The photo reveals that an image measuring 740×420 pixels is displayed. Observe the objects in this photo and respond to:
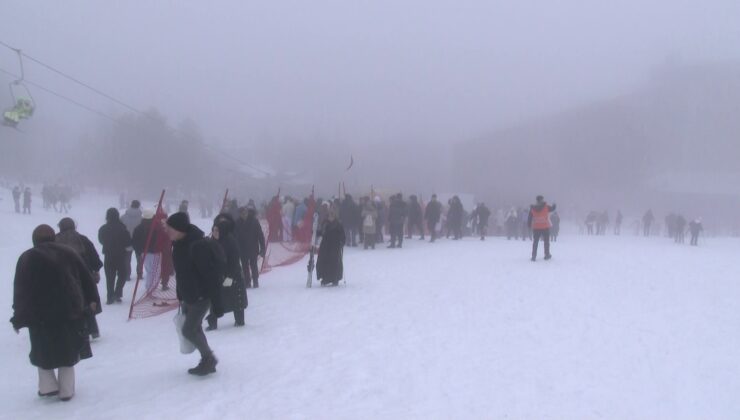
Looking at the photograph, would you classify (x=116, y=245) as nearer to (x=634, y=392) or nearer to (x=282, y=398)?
(x=282, y=398)

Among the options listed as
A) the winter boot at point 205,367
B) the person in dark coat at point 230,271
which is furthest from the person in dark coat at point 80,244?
the winter boot at point 205,367

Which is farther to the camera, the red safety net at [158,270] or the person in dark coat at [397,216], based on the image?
the person in dark coat at [397,216]

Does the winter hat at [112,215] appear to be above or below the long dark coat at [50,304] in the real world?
above

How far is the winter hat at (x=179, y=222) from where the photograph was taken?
675 cm

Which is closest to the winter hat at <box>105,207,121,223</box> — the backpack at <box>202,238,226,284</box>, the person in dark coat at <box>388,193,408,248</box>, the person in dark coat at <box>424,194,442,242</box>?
the backpack at <box>202,238,226,284</box>

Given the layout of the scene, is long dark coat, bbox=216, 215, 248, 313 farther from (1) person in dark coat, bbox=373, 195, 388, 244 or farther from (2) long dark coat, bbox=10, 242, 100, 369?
(1) person in dark coat, bbox=373, 195, 388, 244

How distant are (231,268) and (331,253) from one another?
447 cm

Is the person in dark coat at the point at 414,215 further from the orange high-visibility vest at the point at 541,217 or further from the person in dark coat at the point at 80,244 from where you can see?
the person in dark coat at the point at 80,244

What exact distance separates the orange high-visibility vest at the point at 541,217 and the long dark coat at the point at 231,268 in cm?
939

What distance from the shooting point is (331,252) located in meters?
13.5

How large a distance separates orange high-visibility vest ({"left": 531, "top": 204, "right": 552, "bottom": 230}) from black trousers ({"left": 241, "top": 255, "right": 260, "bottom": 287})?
7575mm

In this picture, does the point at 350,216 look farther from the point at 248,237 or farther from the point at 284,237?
the point at 248,237

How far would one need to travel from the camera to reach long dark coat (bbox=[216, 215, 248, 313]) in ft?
29.1

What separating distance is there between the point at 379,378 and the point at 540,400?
5.86 feet
